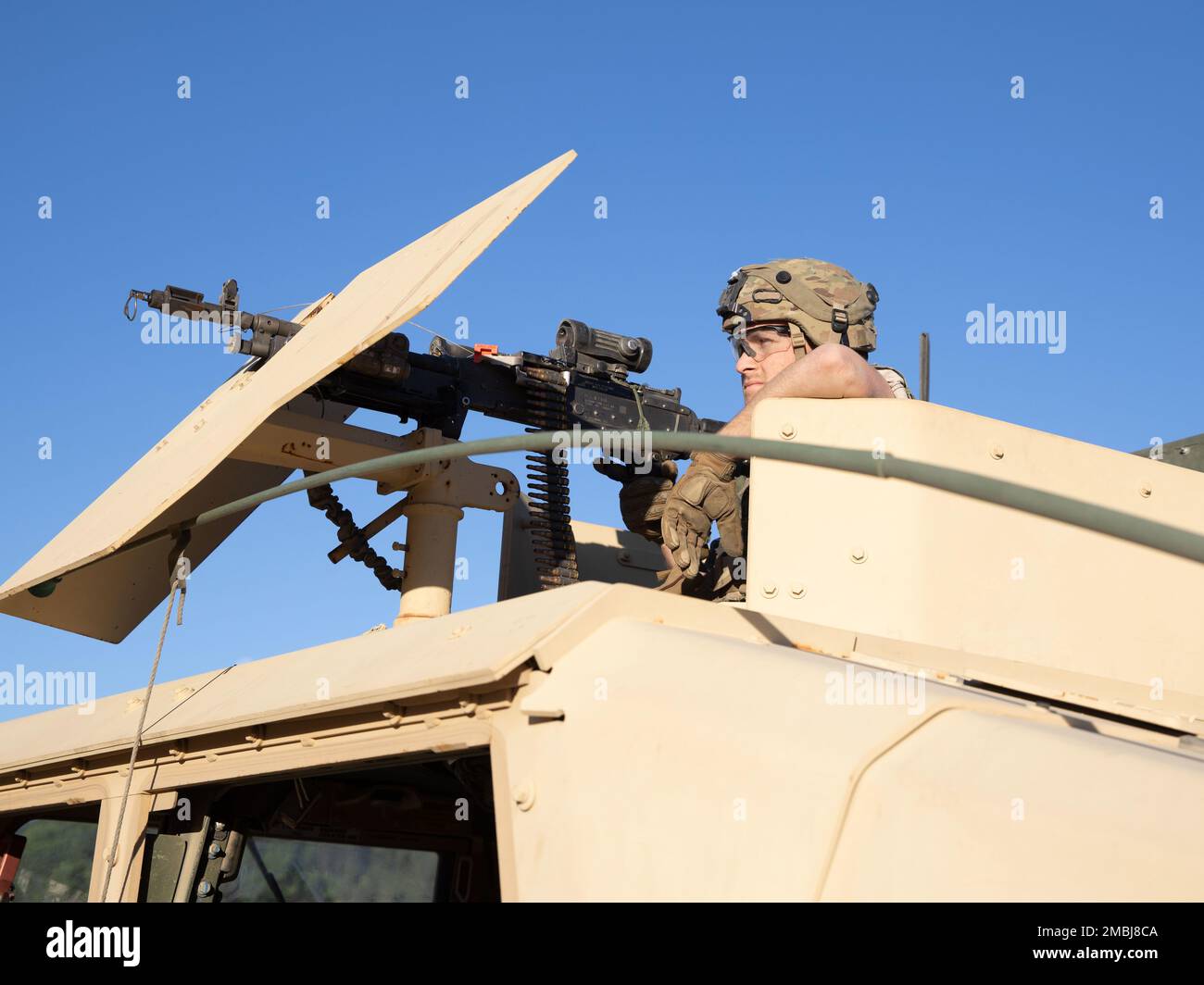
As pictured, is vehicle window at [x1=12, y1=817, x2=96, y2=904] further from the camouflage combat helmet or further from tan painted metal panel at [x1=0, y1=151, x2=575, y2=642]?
the camouflage combat helmet

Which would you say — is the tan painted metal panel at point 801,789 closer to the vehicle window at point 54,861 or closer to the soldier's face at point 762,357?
the soldier's face at point 762,357

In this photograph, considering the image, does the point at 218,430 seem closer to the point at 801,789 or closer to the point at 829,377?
the point at 829,377

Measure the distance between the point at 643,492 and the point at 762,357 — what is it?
2.23 feet

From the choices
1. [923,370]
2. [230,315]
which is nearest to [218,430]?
[230,315]

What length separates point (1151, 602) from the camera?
11.8 ft

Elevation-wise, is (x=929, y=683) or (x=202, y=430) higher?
(x=202, y=430)

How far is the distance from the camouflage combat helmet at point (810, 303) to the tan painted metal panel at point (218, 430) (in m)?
1.03

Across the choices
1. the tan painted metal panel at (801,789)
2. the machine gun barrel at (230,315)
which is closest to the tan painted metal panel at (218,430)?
the machine gun barrel at (230,315)

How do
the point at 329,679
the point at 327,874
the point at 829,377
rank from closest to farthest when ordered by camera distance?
1. the point at 329,679
2. the point at 829,377
3. the point at 327,874

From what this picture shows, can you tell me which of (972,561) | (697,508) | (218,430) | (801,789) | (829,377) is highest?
(829,377)

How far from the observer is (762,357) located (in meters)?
5.05

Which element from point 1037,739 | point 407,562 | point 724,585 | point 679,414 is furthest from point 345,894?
point 1037,739
